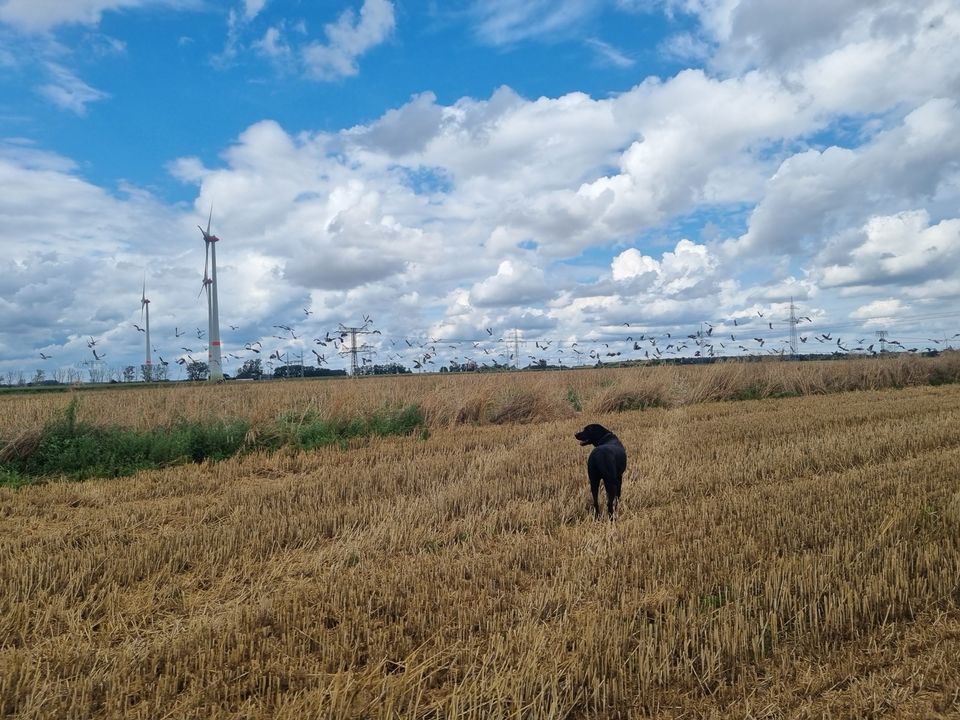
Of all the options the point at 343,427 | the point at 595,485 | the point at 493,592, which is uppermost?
the point at 343,427

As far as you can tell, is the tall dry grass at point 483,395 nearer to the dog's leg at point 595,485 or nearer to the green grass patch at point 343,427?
the green grass patch at point 343,427

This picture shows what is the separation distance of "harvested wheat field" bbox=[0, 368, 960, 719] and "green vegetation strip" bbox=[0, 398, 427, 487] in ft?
4.60

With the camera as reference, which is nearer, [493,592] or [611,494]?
[493,592]

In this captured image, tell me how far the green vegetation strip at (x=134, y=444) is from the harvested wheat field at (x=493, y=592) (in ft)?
4.60

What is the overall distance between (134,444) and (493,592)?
31.2 ft

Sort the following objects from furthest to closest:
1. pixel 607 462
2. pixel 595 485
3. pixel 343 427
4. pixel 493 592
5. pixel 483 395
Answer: pixel 483 395, pixel 343 427, pixel 595 485, pixel 607 462, pixel 493 592

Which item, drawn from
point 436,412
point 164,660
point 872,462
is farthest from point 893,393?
point 164,660

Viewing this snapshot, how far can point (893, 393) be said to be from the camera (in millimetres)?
22656

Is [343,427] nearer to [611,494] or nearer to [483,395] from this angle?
[483,395]

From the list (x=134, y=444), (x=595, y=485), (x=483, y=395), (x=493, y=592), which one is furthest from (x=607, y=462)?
(x=483, y=395)

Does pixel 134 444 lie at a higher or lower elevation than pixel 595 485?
higher

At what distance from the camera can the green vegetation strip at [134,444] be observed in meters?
11.0

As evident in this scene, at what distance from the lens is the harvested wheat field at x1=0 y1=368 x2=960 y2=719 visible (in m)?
3.69

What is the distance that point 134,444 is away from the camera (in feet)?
38.9
